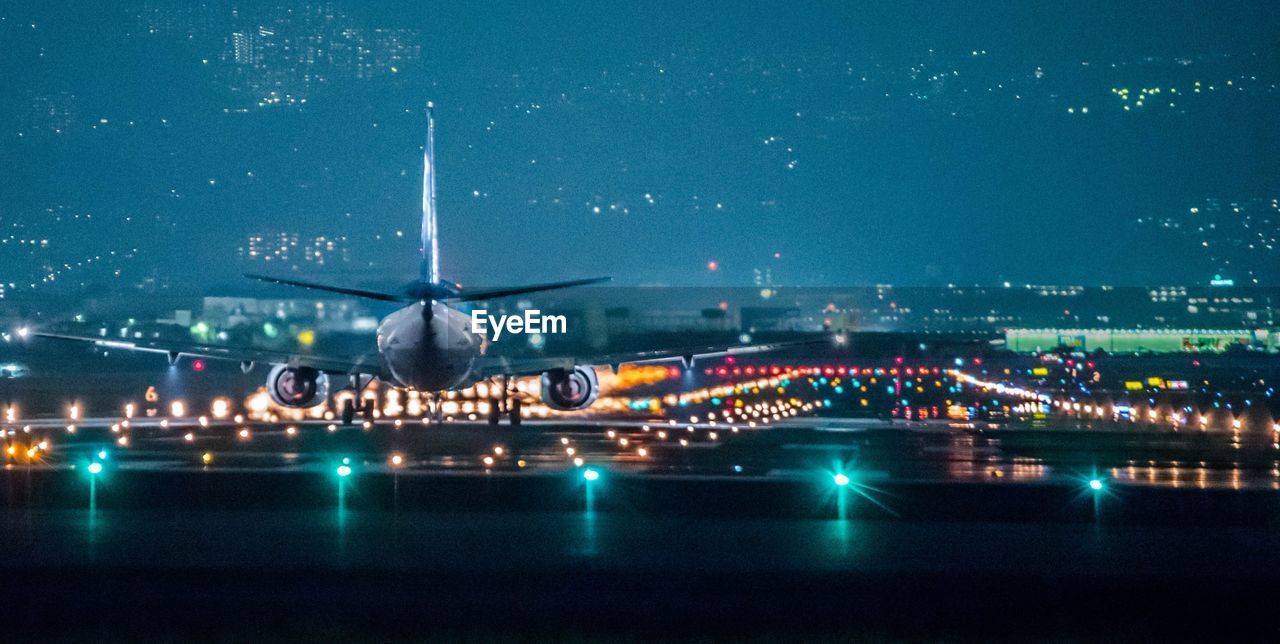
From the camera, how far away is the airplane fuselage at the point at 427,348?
132 ft

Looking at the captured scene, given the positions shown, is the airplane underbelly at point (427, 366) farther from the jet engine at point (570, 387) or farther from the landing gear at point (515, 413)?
the jet engine at point (570, 387)

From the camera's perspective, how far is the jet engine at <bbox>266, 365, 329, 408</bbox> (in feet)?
148

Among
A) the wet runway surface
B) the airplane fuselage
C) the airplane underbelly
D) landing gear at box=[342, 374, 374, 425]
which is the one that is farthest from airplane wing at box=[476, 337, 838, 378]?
the wet runway surface

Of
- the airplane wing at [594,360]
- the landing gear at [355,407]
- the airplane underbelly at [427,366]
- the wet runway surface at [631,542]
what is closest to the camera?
the wet runway surface at [631,542]

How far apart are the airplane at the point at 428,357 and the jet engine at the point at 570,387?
34 mm

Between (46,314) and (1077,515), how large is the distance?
82.7 meters

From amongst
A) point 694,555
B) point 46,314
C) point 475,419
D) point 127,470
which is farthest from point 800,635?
point 46,314

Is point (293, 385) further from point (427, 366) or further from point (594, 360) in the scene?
point (594, 360)

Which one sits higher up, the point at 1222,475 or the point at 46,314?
the point at 46,314

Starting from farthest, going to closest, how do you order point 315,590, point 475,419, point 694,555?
1. point 475,419
2. point 694,555
3. point 315,590

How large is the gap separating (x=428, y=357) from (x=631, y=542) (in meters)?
22.1

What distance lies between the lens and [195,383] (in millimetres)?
67625

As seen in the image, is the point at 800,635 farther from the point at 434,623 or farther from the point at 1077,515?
the point at 1077,515

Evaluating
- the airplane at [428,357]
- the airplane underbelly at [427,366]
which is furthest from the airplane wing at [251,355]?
the airplane underbelly at [427,366]
